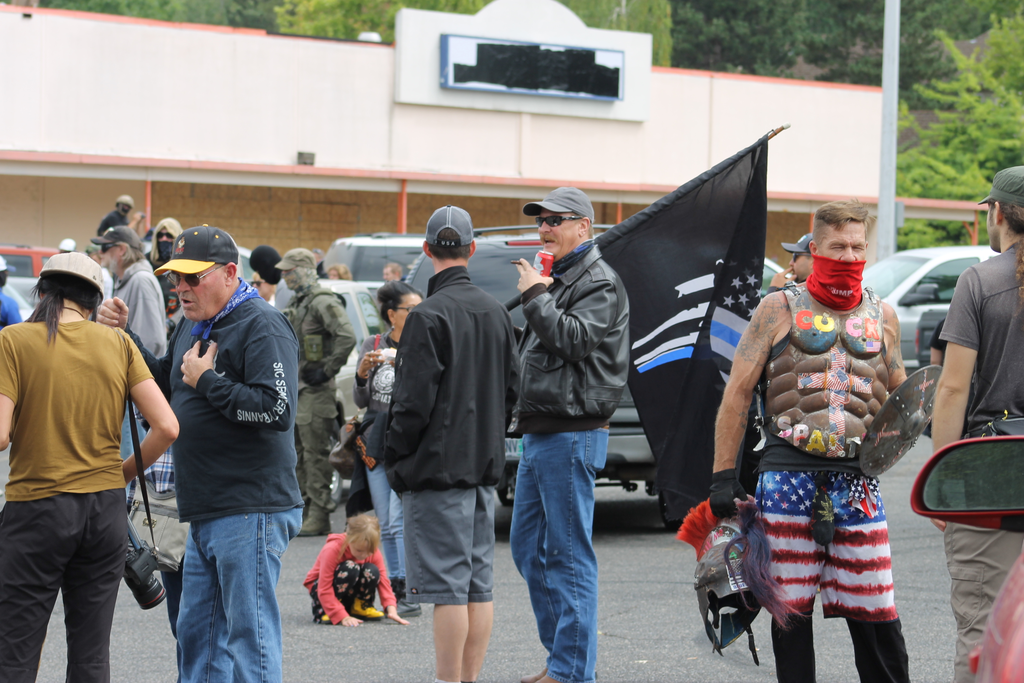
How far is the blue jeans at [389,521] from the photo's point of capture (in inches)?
270

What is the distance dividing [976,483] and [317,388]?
281 inches

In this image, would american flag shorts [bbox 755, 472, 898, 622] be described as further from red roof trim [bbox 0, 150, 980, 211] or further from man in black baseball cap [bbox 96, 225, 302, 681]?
red roof trim [bbox 0, 150, 980, 211]

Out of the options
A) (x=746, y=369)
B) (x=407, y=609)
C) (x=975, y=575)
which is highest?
(x=746, y=369)

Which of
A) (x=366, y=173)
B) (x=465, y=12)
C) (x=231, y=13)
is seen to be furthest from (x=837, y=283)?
(x=231, y=13)

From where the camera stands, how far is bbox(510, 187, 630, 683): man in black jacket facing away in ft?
15.9

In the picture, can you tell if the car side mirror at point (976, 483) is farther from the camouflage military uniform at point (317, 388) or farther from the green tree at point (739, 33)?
the green tree at point (739, 33)

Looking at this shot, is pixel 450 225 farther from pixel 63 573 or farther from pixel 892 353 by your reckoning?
pixel 63 573

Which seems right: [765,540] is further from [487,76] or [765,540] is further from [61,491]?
[487,76]

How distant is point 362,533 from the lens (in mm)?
6707

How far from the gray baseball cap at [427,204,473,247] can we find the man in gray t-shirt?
1.97m

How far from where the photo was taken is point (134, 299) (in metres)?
7.79

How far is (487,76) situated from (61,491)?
79.4 feet

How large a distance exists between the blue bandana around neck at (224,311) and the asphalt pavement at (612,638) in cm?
94

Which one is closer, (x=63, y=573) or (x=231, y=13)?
(x=63, y=573)
